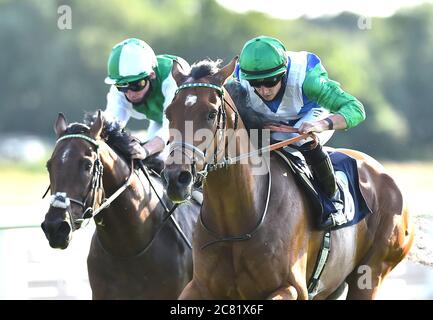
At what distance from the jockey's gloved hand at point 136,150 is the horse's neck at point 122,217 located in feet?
0.27

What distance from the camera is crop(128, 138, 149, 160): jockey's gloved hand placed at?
19.8ft

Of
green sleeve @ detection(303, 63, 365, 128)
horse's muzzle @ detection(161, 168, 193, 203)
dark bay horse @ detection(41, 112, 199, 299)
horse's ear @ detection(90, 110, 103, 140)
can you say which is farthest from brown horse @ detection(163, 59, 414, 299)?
horse's ear @ detection(90, 110, 103, 140)

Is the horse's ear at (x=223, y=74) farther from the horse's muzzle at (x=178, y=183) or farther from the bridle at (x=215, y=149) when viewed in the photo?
the horse's muzzle at (x=178, y=183)

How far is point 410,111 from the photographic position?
46625 millimetres

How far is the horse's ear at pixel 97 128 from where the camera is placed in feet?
18.4

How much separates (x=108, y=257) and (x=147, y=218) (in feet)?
1.15

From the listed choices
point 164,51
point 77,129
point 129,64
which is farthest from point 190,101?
point 164,51

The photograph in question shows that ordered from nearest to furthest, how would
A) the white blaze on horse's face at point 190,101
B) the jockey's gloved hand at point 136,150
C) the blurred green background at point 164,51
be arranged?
the white blaze on horse's face at point 190,101
the jockey's gloved hand at point 136,150
the blurred green background at point 164,51

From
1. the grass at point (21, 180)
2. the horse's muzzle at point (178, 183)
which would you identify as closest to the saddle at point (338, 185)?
the horse's muzzle at point (178, 183)

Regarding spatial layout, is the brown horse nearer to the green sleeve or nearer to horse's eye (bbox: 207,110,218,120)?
horse's eye (bbox: 207,110,218,120)

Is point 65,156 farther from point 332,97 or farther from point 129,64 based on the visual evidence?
point 332,97

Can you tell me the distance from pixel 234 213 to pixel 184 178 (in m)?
0.70
